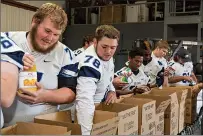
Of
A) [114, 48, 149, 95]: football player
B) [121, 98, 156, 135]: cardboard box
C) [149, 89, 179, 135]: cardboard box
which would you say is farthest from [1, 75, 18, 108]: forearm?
[114, 48, 149, 95]: football player

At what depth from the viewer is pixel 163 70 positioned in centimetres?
319

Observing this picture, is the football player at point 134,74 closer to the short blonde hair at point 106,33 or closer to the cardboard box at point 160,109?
the cardboard box at point 160,109

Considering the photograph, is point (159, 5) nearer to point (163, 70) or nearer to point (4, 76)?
point (163, 70)

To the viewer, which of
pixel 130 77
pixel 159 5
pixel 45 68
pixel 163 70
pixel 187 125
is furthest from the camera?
pixel 159 5

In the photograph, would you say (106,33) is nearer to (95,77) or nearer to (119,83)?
(95,77)

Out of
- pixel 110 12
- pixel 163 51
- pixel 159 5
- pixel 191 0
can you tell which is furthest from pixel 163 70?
pixel 191 0

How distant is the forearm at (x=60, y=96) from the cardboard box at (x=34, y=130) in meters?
0.19

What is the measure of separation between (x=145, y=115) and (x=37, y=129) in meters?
0.79

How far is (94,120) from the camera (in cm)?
138

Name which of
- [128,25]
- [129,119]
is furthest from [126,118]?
[128,25]

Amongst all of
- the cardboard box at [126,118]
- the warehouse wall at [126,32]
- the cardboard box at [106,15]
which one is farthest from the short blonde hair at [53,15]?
the cardboard box at [106,15]

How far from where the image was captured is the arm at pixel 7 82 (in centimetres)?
90

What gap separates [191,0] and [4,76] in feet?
12.5

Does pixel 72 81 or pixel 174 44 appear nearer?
pixel 72 81
